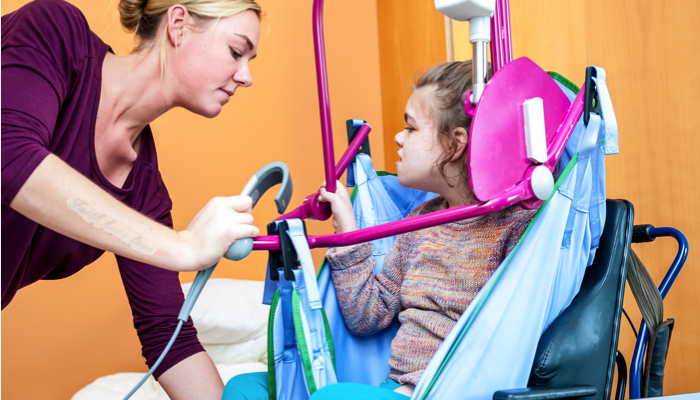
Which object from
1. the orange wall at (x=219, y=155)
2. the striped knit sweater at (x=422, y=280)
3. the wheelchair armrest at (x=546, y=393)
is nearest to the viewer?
the wheelchair armrest at (x=546, y=393)

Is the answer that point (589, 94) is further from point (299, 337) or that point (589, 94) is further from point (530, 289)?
point (299, 337)

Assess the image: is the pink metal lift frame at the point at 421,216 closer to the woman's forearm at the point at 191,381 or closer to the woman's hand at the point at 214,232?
the woman's hand at the point at 214,232

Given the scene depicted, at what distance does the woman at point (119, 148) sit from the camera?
586mm

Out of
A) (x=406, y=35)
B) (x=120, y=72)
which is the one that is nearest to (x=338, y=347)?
(x=120, y=72)

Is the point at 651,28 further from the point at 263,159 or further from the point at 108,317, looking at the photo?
the point at 108,317

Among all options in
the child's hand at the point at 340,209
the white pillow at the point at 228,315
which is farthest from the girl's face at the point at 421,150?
the white pillow at the point at 228,315

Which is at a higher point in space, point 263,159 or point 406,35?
point 406,35

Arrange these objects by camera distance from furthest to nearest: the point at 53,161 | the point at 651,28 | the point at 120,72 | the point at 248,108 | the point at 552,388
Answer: the point at 248,108 < the point at 651,28 < the point at 120,72 < the point at 552,388 < the point at 53,161

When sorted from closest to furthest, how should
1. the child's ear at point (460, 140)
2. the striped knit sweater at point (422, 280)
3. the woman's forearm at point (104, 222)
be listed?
1. the woman's forearm at point (104, 222)
2. the striped knit sweater at point (422, 280)
3. the child's ear at point (460, 140)

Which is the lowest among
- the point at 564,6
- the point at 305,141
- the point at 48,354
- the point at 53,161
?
the point at 48,354

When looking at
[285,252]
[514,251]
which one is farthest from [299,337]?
[514,251]

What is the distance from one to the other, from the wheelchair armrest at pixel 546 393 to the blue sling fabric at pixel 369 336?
1.19ft

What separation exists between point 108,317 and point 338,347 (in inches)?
46.6

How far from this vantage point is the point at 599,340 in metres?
0.81
